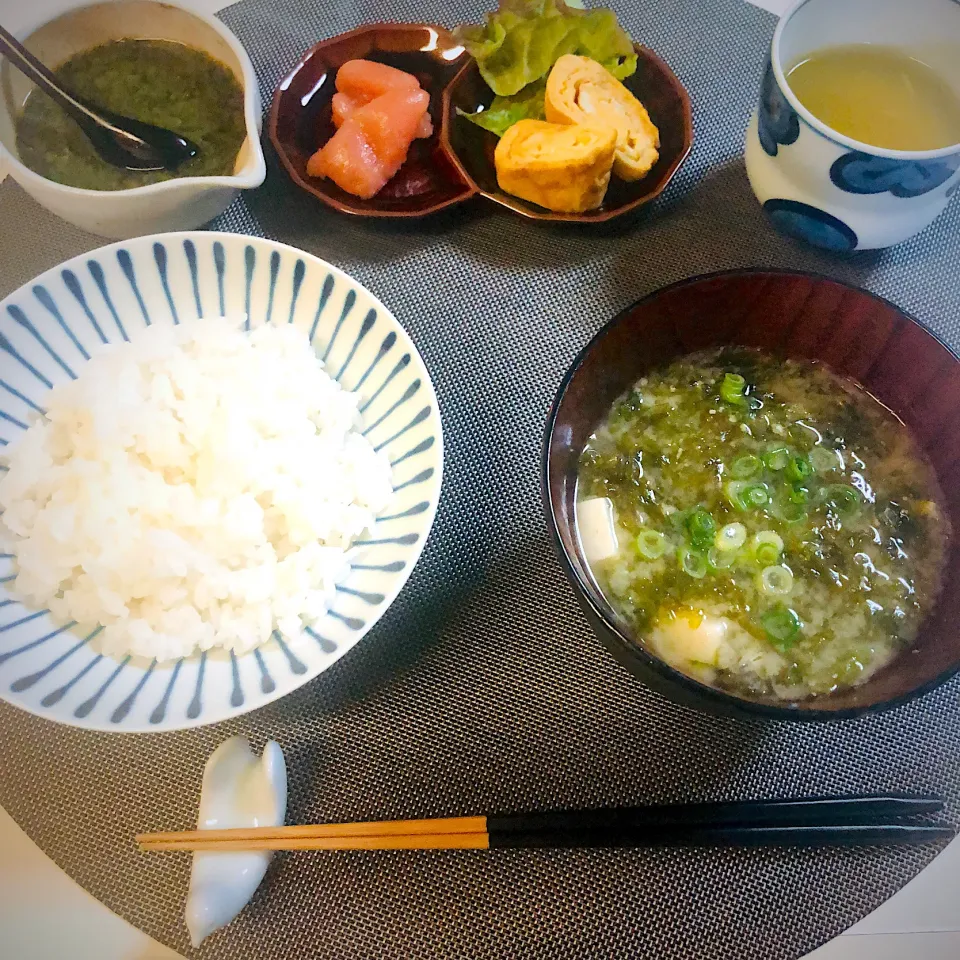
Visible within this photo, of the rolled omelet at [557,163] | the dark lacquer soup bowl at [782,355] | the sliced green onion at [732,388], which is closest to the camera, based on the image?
the dark lacquer soup bowl at [782,355]

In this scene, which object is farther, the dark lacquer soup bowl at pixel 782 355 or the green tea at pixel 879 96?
the green tea at pixel 879 96

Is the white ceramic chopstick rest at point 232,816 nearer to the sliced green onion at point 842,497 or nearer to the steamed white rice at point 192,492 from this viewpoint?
the steamed white rice at point 192,492

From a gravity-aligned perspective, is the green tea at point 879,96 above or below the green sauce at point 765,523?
above

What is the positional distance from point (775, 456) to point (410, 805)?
2.65ft

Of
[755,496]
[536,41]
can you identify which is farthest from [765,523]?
[536,41]

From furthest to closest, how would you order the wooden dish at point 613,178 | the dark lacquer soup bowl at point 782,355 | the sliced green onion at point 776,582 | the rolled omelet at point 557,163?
the wooden dish at point 613,178 → the rolled omelet at point 557,163 → the sliced green onion at point 776,582 → the dark lacquer soup bowl at point 782,355

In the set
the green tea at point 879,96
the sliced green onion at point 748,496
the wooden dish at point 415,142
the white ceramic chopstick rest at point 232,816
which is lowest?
the white ceramic chopstick rest at point 232,816

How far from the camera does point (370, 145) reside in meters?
1.58

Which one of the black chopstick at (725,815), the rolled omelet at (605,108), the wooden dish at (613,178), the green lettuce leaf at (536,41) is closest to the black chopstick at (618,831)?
the black chopstick at (725,815)

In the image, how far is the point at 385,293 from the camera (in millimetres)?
1575

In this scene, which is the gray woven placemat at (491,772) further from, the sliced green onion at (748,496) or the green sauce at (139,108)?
the green sauce at (139,108)

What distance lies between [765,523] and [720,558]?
10 centimetres

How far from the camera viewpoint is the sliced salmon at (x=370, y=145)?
1.56 metres

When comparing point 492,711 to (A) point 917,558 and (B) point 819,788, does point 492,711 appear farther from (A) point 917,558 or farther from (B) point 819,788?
(A) point 917,558
